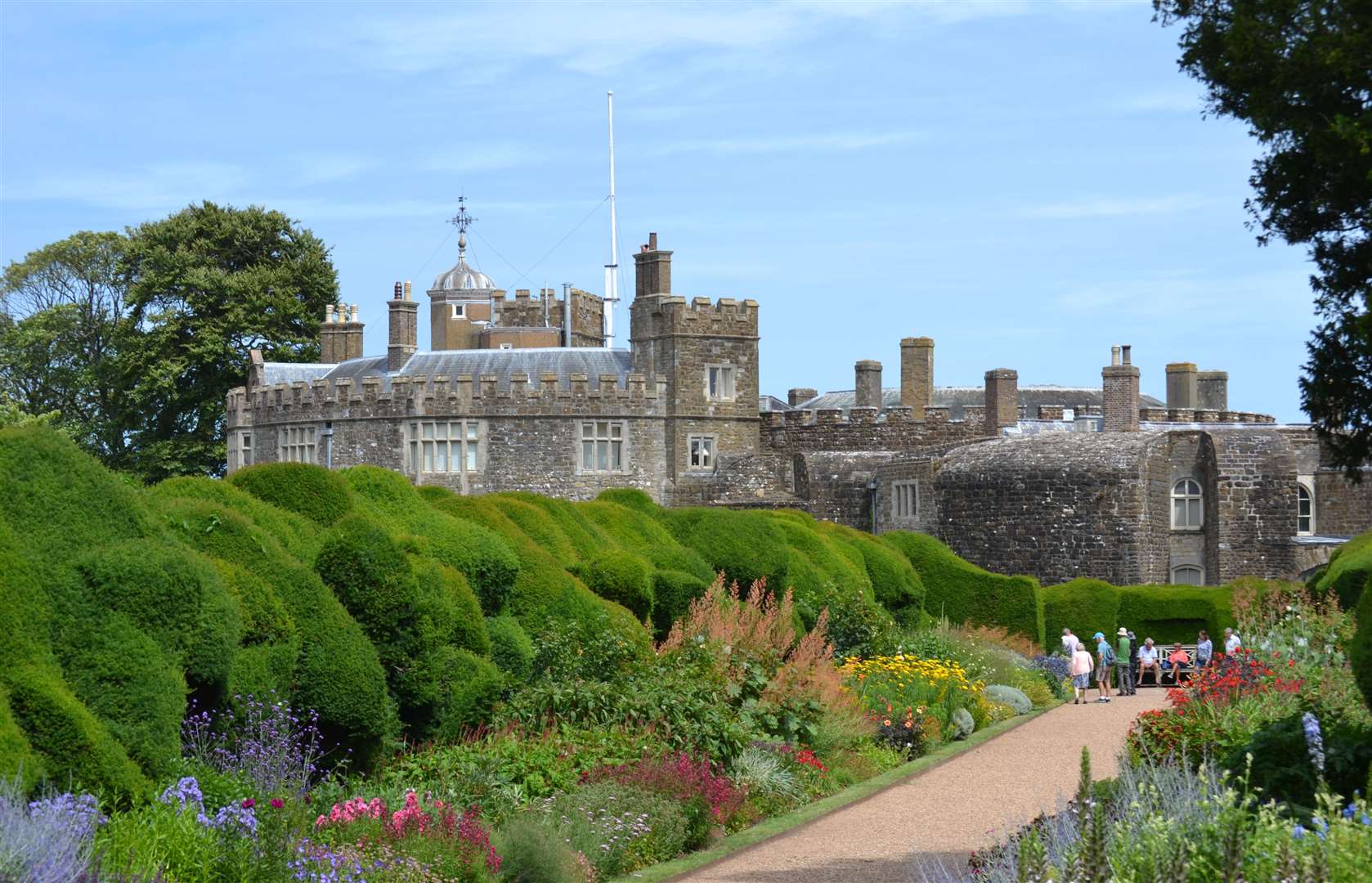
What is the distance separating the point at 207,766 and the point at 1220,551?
30565 mm

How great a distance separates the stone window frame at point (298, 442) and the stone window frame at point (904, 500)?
15.0 metres

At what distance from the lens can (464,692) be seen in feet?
42.2

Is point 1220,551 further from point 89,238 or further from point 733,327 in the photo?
point 89,238

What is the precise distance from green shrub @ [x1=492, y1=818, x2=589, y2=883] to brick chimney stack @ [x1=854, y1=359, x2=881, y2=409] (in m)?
39.3

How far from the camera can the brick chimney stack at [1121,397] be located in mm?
41500

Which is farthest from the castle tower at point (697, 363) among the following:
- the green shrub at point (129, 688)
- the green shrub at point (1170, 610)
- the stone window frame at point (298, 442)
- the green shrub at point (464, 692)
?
the green shrub at point (129, 688)

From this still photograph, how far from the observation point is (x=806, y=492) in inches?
1687

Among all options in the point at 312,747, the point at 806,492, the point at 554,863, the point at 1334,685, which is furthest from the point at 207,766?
the point at 806,492

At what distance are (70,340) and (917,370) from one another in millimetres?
24367

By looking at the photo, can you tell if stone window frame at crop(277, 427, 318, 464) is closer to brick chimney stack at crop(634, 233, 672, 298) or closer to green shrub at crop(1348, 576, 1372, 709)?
brick chimney stack at crop(634, 233, 672, 298)

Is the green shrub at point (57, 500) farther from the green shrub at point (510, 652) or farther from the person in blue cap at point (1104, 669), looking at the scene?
the person in blue cap at point (1104, 669)

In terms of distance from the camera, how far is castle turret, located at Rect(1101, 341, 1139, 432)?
136 feet

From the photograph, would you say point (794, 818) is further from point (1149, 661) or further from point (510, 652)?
point (1149, 661)

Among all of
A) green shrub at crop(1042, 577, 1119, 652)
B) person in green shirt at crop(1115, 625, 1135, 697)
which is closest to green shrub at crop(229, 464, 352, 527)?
person in green shirt at crop(1115, 625, 1135, 697)
